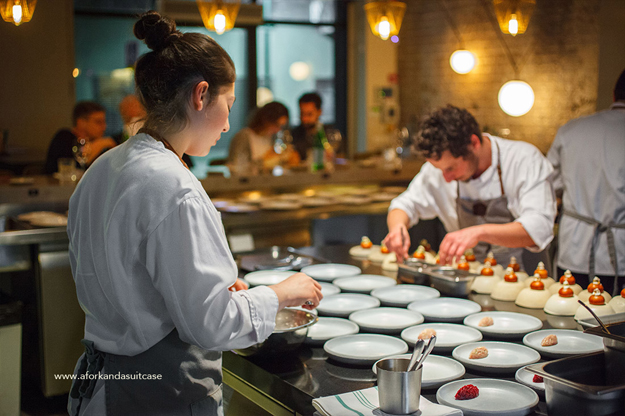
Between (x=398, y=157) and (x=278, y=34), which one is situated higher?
(x=278, y=34)

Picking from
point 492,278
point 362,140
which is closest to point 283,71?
point 362,140

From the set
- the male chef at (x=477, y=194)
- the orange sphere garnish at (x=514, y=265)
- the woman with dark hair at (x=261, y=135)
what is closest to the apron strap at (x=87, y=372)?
the male chef at (x=477, y=194)

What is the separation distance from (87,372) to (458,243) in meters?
1.46

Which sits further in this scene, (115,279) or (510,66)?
(510,66)

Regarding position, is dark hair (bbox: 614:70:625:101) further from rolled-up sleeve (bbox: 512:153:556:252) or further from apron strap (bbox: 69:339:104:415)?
apron strap (bbox: 69:339:104:415)

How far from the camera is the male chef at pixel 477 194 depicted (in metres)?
2.49

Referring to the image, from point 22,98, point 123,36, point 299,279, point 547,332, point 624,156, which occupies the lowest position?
point 547,332

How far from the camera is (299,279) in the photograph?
1437 mm

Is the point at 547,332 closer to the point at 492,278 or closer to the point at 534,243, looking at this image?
the point at 492,278

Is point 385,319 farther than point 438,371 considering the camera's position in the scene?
Yes

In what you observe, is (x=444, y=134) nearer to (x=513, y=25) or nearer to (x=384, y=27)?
(x=513, y=25)

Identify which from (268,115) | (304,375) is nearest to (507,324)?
(304,375)

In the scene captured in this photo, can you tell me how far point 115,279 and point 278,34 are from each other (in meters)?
7.71

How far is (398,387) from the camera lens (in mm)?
1217
